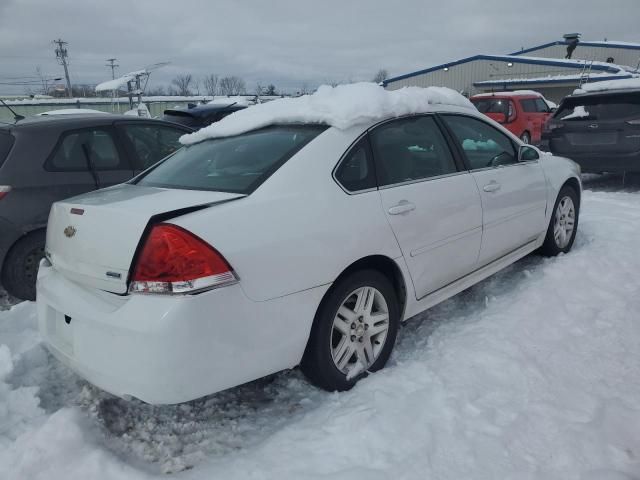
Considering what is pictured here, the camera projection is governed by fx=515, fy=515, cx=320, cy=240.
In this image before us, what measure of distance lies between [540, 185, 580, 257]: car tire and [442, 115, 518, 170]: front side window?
2.58 ft

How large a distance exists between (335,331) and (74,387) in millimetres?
1482

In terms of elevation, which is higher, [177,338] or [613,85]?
[613,85]

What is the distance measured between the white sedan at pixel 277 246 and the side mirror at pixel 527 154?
19.5 inches

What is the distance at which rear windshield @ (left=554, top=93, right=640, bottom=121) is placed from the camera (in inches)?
278

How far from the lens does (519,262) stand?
4.65m

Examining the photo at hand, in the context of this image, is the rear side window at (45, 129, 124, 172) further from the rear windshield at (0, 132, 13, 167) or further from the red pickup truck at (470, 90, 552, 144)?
the red pickup truck at (470, 90, 552, 144)

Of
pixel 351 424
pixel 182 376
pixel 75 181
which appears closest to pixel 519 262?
pixel 351 424

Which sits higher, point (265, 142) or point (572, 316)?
point (265, 142)

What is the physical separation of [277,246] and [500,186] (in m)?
2.09

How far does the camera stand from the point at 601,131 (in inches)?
284

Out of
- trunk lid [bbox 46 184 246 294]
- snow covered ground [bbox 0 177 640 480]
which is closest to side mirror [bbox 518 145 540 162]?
snow covered ground [bbox 0 177 640 480]

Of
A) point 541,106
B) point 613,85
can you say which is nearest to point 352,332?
point 613,85

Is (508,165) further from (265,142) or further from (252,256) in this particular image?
(252,256)

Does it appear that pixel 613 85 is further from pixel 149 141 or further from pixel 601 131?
pixel 149 141
